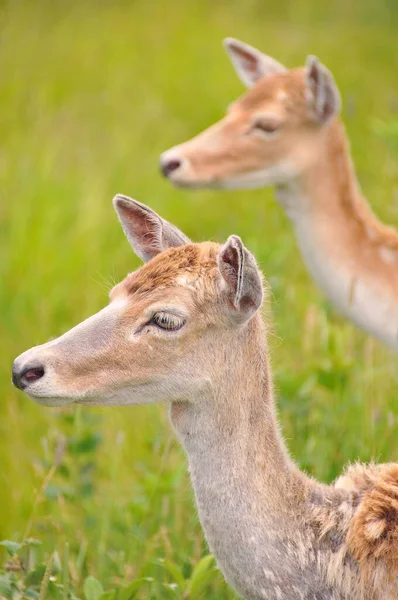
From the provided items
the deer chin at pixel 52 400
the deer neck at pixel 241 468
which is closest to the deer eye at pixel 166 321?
the deer neck at pixel 241 468

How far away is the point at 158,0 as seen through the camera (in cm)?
1269

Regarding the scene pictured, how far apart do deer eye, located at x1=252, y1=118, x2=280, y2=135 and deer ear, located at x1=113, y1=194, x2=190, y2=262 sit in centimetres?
236

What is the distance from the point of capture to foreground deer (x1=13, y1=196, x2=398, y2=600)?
11.0 feet

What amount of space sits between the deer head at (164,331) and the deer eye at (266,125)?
8.85 feet

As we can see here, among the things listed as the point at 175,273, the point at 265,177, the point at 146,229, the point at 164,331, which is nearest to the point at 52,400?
the point at 164,331

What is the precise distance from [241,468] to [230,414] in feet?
0.52

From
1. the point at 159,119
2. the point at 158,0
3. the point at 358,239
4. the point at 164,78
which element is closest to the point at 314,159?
the point at 358,239

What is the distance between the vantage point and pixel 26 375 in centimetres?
323

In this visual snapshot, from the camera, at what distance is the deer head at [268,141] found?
607cm

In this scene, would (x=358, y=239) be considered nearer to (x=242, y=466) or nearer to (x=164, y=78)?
(x=242, y=466)

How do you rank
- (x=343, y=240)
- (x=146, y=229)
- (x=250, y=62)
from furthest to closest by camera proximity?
(x=250, y=62), (x=343, y=240), (x=146, y=229)

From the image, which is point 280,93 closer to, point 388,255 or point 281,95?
point 281,95

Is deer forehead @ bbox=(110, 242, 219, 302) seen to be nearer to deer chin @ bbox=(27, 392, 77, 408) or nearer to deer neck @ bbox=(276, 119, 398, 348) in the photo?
deer chin @ bbox=(27, 392, 77, 408)

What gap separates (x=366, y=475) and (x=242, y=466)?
40 cm
